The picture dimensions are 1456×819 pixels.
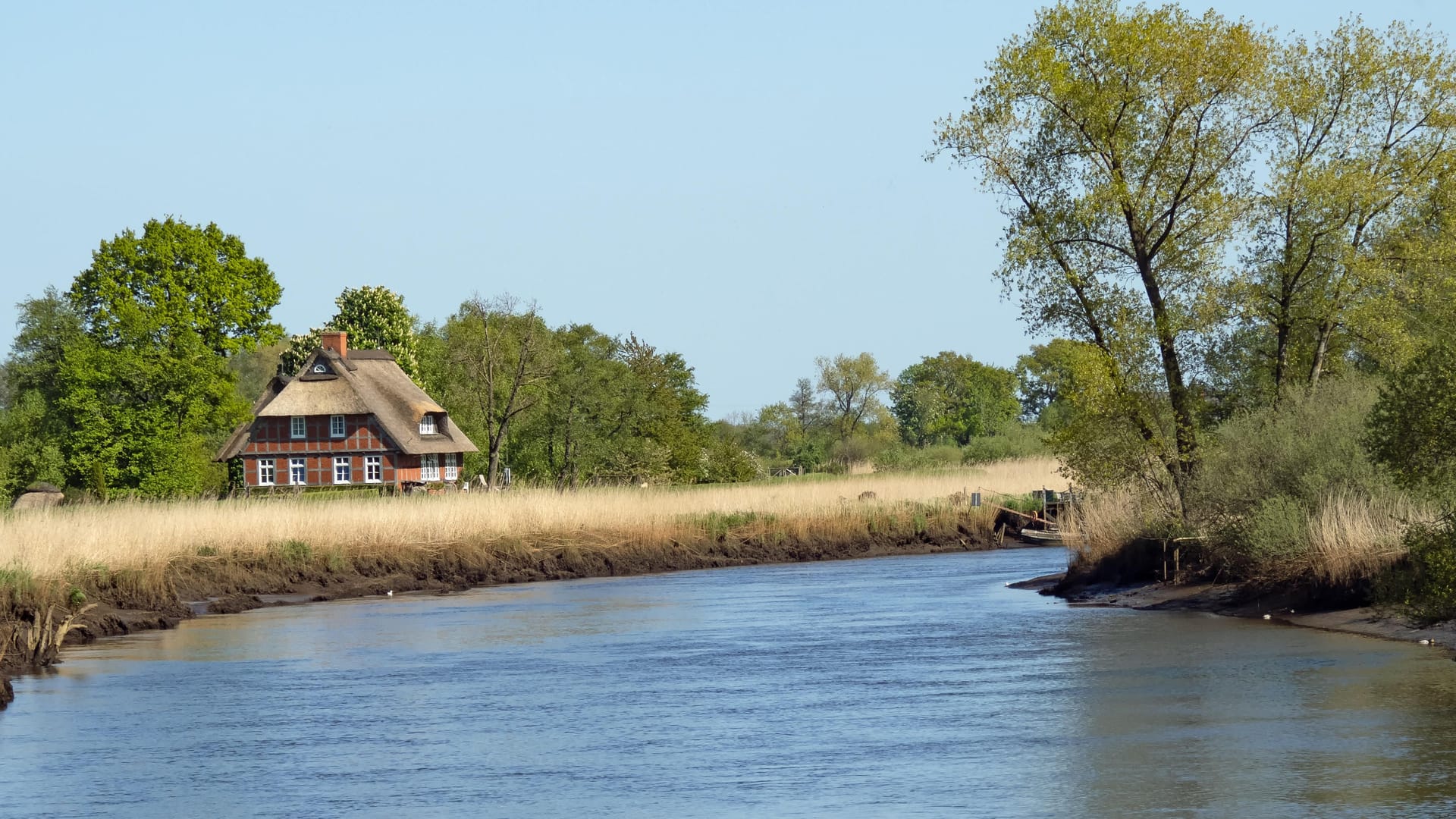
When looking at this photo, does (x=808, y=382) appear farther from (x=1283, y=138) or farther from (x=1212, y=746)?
(x=1212, y=746)

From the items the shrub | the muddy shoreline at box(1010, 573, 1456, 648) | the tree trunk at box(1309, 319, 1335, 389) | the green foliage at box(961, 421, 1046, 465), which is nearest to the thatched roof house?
the green foliage at box(961, 421, 1046, 465)

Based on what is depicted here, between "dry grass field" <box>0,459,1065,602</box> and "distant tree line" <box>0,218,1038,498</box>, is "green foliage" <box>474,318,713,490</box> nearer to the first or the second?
"distant tree line" <box>0,218,1038,498</box>

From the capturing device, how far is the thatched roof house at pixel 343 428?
7956 centimetres

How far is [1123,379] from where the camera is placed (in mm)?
31375

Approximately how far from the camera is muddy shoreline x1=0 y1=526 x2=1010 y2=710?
29.2 metres

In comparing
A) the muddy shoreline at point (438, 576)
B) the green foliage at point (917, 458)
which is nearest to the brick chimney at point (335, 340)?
the green foliage at point (917, 458)

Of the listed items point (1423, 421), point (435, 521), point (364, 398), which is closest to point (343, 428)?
point (364, 398)

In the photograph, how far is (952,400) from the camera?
13812 centimetres

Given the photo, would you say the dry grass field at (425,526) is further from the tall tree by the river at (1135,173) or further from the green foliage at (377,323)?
the green foliage at (377,323)

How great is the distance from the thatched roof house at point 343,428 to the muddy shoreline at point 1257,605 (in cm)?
4973

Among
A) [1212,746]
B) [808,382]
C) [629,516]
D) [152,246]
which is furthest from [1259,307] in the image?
[808,382]

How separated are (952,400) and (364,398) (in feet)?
228

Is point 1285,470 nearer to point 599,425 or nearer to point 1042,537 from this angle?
Result: point 1042,537

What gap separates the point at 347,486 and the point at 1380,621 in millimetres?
60845
